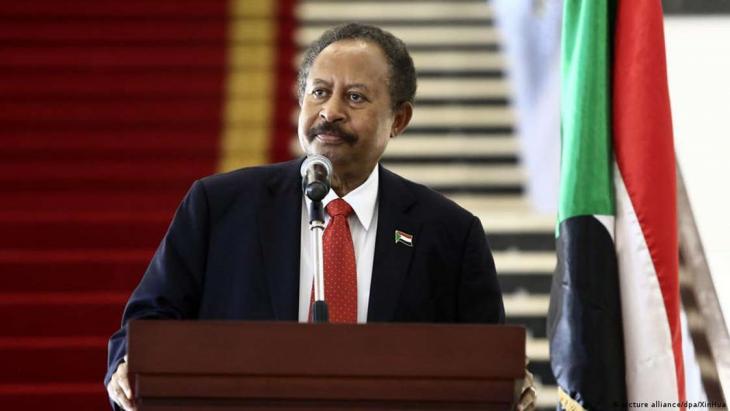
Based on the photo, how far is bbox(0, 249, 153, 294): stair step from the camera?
620 centimetres

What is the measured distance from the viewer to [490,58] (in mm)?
8320

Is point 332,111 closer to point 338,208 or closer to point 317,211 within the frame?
point 338,208

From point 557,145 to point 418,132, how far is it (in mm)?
1417

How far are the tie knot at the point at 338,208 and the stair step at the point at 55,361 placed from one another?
287 cm

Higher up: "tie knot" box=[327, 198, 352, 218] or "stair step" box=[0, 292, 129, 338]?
"tie knot" box=[327, 198, 352, 218]

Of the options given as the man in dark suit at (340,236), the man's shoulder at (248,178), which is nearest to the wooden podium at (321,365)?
the man in dark suit at (340,236)

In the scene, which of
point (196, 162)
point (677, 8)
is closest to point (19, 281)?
point (196, 162)

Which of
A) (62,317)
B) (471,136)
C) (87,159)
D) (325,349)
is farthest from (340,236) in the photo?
(471,136)

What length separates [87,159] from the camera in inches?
281

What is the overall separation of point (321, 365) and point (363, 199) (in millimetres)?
813

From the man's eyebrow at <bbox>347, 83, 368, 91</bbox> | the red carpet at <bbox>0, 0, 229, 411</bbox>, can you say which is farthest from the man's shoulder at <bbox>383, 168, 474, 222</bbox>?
the red carpet at <bbox>0, 0, 229, 411</bbox>

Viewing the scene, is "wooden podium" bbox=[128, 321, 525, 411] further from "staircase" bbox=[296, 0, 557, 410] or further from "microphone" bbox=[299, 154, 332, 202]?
"staircase" bbox=[296, 0, 557, 410]

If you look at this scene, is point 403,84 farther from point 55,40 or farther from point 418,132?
point 55,40

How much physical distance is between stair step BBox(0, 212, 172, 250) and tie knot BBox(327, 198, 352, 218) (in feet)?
11.5
